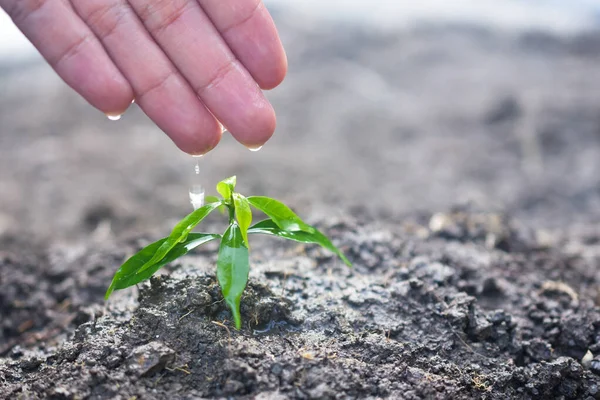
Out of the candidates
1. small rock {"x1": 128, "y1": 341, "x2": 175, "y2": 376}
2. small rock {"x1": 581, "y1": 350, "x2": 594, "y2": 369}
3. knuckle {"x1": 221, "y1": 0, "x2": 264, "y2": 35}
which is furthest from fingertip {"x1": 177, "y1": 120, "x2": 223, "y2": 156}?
small rock {"x1": 581, "y1": 350, "x2": 594, "y2": 369}

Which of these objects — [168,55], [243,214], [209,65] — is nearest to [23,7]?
[168,55]

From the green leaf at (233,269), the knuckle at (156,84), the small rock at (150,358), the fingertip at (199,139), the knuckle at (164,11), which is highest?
the knuckle at (164,11)

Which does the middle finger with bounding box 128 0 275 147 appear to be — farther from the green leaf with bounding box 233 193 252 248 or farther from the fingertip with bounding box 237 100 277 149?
the green leaf with bounding box 233 193 252 248

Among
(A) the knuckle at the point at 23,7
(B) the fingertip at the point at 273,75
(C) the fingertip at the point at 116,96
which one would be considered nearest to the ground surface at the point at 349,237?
(C) the fingertip at the point at 116,96

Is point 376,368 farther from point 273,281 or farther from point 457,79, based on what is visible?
point 457,79

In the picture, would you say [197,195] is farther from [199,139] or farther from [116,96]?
[116,96]

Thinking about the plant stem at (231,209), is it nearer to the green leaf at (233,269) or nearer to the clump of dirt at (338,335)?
the green leaf at (233,269)
